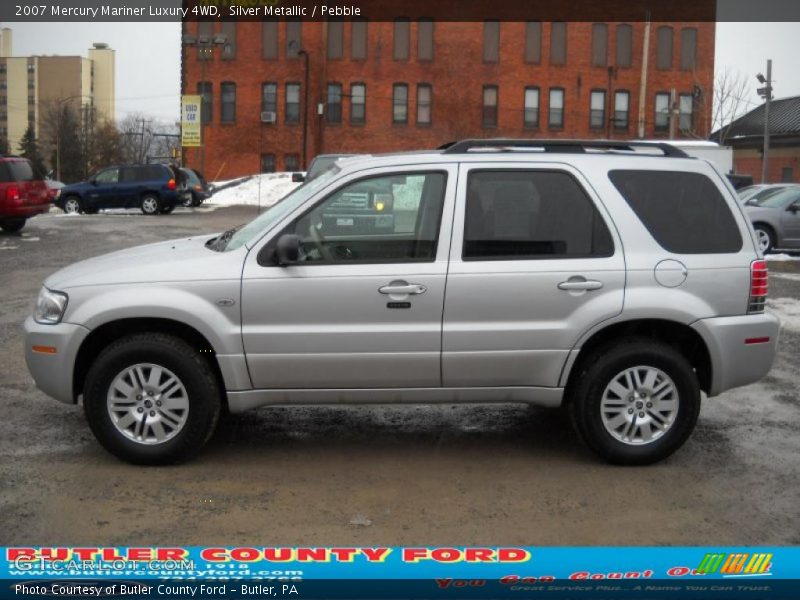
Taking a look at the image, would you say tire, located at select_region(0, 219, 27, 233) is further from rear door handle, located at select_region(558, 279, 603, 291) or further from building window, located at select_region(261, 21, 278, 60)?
building window, located at select_region(261, 21, 278, 60)

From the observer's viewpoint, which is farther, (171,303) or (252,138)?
(252,138)

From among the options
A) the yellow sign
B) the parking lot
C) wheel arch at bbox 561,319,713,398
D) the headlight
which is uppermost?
the yellow sign

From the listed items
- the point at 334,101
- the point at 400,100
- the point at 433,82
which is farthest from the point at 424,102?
the point at 334,101

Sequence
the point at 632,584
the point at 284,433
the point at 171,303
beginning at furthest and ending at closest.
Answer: the point at 284,433
the point at 171,303
the point at 632,584

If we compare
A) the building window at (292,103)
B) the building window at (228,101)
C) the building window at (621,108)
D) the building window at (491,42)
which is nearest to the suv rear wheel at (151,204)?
the building window at (292,103)

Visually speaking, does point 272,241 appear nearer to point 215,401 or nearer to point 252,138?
point 215,401

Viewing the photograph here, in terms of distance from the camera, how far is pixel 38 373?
5.88m

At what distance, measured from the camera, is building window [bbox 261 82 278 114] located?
186ft

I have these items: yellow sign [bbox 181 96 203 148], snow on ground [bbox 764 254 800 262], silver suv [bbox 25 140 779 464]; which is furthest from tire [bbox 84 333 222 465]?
yellow sign [bbox 181 96 203 148]

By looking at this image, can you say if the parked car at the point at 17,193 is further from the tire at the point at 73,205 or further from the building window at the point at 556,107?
the building window at the point at 556,107

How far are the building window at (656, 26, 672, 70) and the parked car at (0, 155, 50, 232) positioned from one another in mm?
42180

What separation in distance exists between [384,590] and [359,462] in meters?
3.27

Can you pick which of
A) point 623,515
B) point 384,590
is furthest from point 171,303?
point 384,590

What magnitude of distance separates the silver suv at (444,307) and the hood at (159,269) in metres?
0.01
